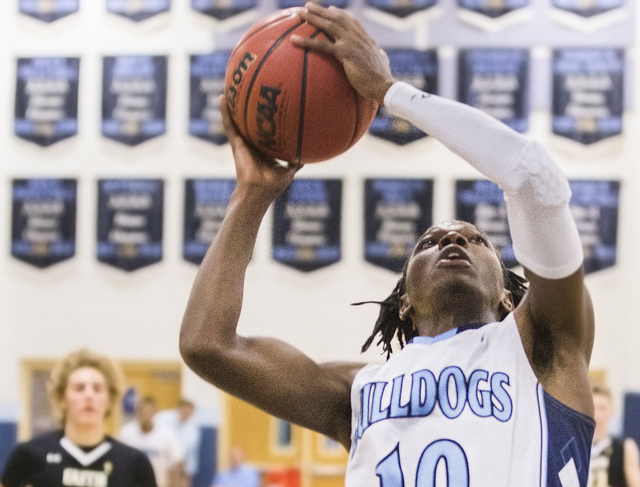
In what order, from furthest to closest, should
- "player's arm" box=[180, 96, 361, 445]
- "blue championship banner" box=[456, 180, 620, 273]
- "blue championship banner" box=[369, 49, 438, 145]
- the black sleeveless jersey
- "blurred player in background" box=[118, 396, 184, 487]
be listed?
"blue championship banner" box=[369, 49, 438, 145], "blue championship banner" box=[456, 180, 620, 273], "blurred player in background" box=[118, 396, 184, 487], the black sleeveless jersey, "player's arm" box=[180, 96, 361, 445]

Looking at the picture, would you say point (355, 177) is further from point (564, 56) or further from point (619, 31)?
point (619, 31)

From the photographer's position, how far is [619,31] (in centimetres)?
709

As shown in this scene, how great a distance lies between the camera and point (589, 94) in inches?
279

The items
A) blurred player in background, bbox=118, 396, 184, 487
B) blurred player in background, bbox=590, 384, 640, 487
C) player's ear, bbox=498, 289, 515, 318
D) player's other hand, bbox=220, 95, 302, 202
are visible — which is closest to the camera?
player's other hand, bbox=220, 95, 302, 202

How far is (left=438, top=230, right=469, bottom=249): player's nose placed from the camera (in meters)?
1.97

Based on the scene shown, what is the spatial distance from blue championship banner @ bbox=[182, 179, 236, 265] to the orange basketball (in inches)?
211

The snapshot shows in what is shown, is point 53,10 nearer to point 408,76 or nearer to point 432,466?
point 408,76

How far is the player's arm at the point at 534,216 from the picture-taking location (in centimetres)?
155

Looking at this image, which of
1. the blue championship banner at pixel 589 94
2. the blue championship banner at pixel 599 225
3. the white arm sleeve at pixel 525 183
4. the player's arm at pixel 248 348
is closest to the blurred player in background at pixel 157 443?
the blue championship banner at pixel 599 225

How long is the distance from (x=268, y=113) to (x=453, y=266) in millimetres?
522

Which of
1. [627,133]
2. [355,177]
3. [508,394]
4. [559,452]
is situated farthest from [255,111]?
[627,133]

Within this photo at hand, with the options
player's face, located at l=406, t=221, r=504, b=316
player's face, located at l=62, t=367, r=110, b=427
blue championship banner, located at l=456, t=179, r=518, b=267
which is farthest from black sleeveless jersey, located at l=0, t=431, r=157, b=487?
blue championship banner, located at l=456, t=179, r=518, b=267

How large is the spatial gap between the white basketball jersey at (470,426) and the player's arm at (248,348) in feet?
0.42

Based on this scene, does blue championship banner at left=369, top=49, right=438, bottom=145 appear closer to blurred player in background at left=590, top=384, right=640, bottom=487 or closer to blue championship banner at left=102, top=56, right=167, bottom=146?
blue championship banner at left=102, top=56, right=167, bottom=146
